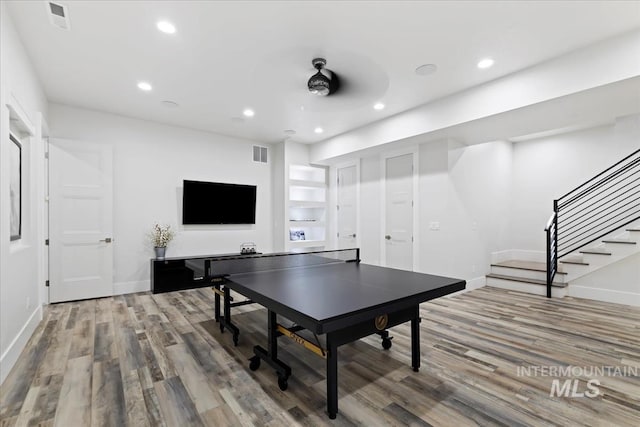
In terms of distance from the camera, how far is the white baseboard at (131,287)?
197 inches

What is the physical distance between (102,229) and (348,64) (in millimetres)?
4451

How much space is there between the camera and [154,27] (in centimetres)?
276

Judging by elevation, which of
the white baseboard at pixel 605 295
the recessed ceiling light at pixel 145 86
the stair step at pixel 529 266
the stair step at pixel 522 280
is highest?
the recessed ceiling light at pixel 145 86

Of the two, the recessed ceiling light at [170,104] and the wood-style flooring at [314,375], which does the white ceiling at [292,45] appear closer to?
the recessed ceiling light at [170,104]

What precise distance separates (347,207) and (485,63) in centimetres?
393

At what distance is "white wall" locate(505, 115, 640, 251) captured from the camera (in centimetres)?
582

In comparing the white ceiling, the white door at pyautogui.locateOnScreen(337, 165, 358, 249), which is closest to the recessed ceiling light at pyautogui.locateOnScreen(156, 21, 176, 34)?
the white ceiling

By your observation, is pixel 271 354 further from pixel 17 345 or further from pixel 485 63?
pixel 485 63

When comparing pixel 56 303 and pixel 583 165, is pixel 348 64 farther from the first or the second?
pixel 583 165

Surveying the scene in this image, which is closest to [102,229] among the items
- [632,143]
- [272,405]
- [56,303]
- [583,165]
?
[56,303]

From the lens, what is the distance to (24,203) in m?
3.25

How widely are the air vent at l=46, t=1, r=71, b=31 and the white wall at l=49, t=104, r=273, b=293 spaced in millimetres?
2477

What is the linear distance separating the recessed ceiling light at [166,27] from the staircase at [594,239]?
5.65m

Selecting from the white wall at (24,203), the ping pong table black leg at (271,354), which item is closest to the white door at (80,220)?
the white wall at (24,203)
